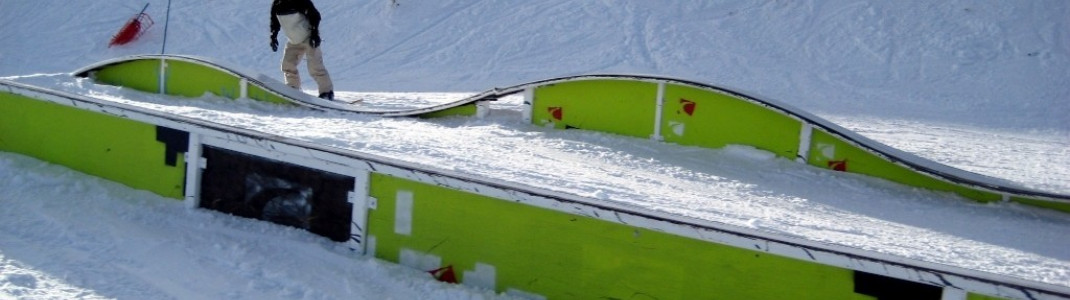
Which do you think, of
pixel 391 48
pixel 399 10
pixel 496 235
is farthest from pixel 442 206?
pixel 399 10

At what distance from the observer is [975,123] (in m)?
10.7

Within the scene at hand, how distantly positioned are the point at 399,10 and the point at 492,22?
1730 millimetres

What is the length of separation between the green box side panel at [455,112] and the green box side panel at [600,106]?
22.6 inches

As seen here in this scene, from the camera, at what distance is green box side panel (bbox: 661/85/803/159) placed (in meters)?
6.74

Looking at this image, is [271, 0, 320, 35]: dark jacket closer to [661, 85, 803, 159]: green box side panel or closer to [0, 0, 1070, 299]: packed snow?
[0, 0, 1070, 299]: packed snow

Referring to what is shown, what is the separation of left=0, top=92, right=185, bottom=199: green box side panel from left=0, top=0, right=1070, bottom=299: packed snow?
109 millimetres

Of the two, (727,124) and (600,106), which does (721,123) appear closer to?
(727,124)

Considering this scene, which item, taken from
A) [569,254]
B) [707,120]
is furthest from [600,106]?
[569,254]

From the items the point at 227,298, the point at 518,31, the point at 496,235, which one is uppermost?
the point at 518,31

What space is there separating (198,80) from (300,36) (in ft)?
3.13

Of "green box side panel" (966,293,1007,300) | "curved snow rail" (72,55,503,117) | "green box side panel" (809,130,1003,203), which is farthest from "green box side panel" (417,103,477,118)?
"green box side panel" (966,293,1007,300)

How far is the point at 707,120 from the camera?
6.97m

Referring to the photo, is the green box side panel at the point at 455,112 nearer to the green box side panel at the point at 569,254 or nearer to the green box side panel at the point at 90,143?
the green box side panel at the point at 90,143

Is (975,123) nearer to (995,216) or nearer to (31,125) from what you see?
(995,216)
